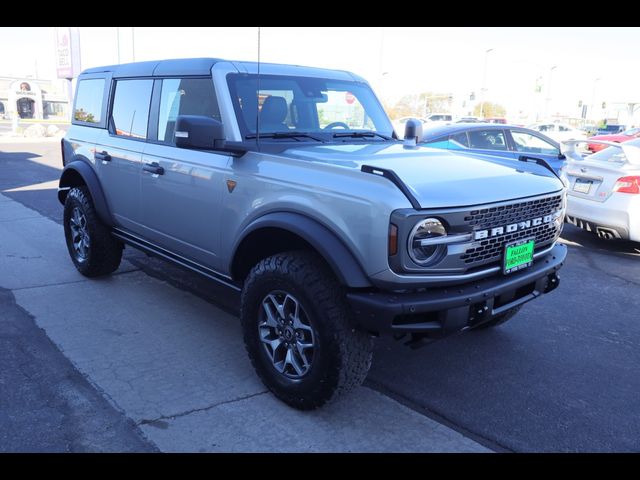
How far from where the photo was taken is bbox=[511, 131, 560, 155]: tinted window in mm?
9016

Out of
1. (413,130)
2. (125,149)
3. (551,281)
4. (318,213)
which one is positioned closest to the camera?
(318,213)

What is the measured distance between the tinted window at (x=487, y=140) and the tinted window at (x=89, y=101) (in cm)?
550

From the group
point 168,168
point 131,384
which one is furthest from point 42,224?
point 131,384

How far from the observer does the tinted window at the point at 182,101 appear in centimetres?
381

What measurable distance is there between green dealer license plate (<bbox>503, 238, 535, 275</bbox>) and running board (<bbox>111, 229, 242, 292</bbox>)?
174 centimetres

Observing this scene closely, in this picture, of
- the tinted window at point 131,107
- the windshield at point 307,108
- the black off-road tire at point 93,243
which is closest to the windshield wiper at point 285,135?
the windshield at point 307,108

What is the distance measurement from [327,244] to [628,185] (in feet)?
18.4

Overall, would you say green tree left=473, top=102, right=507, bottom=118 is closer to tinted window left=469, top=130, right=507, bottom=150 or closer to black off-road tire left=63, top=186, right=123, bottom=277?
tinted window left=469, top=130, right=507, bottom=150

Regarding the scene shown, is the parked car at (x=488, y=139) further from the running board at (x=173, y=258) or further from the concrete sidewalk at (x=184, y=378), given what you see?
the concrete sidewalk at (x=184, y=378)

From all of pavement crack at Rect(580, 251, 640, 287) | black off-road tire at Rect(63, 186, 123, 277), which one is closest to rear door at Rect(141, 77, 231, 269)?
black off-road tire at Rect(63, 186, 123, 277)

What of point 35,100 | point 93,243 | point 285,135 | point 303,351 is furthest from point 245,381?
point 35,100

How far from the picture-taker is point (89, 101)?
17.9 ft

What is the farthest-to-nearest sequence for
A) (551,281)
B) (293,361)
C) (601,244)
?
(601,244)
(551,281)
(293,361)

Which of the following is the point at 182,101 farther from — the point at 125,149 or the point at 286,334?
the point at 286,334
